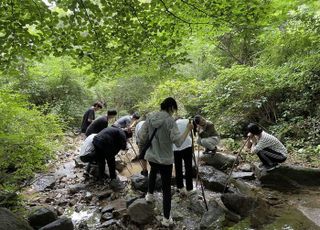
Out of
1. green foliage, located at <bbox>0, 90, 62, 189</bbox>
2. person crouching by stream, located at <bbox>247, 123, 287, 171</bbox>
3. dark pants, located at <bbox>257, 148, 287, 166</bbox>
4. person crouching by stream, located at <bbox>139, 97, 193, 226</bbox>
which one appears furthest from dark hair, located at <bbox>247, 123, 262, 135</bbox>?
green foliage, located at <bbox>0, 90, 62, 189</bbox>

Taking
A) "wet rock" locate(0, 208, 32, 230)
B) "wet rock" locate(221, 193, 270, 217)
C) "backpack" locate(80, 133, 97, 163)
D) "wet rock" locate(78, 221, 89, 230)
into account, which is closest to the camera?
"wet rock" locate(0, 208, 32, 230)

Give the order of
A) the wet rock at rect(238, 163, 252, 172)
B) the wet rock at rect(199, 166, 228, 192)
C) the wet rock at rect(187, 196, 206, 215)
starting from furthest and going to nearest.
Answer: the wet rock at rect(238, 163, 252, 172), the wet rock at rect(199, 166, 228, 192), the wet rock at rect(187, 196, 206, 215)

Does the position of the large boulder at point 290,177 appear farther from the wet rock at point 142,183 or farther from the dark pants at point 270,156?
the wet rock at point 142,183

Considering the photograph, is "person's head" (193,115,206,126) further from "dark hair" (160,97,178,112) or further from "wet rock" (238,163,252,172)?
"dark hair" (160,97,178,112)

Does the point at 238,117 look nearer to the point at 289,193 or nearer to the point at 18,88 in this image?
the point at 289,193

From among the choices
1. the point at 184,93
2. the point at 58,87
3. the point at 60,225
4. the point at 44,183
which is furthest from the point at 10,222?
the point at 58,87

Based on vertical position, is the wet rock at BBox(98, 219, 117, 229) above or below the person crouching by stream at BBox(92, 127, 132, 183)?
below

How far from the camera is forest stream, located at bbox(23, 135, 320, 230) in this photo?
5375 millimetres

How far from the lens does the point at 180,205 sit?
6184mm

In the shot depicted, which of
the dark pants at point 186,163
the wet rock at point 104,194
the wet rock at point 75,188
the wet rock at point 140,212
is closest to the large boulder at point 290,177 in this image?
the dark pants at point 186,163

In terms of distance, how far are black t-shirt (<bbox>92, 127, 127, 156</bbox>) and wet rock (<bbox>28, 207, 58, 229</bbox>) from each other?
6.59 ft

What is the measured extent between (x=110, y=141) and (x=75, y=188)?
1500mm

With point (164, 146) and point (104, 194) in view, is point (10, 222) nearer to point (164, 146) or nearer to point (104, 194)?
point (164, 146)

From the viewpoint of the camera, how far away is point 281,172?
711 centimetres
